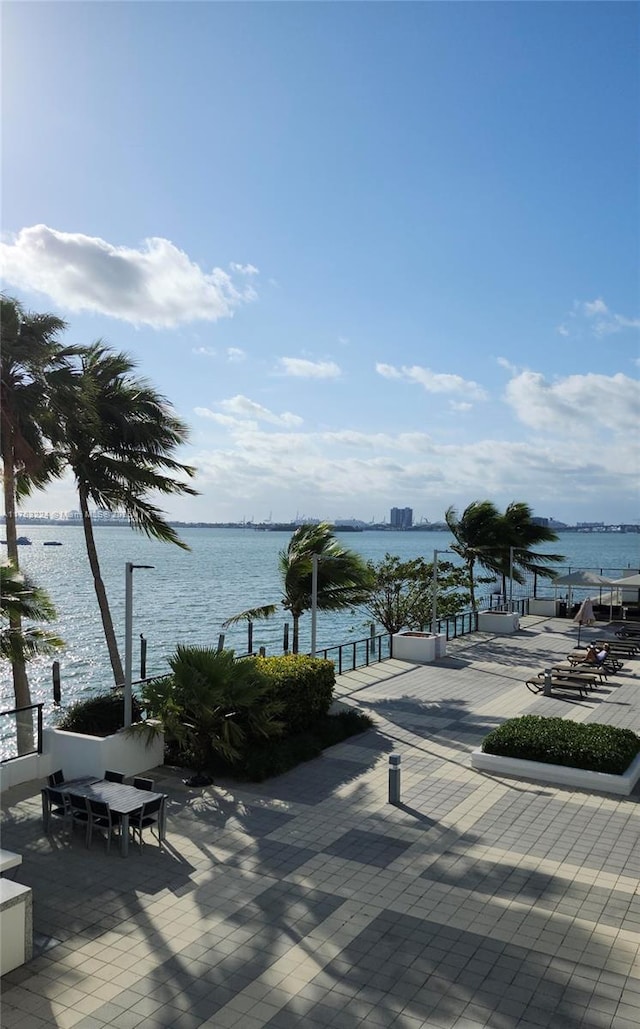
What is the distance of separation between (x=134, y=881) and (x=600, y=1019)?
512 centimetres

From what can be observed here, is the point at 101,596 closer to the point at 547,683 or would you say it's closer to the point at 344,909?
the point at 547,683

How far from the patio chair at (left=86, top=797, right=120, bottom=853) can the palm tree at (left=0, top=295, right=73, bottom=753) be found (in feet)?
21.2

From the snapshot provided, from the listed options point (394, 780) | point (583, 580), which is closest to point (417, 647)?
point (583, 580)

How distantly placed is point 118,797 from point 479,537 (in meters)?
27.2

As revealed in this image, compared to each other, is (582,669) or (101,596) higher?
(101,596)

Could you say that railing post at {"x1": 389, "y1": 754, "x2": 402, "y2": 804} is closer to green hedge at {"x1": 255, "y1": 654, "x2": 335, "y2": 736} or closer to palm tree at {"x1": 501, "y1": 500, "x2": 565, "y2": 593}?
green hedge at {"x1": 255, "y1": 654, "x2": 335, "y2": 736}

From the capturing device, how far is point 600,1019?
6.47 metres

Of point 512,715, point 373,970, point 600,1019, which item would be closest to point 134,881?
point 373,970

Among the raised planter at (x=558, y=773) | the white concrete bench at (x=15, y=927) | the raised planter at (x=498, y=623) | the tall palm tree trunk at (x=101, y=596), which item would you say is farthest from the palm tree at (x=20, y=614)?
the raised planter at (x=498, y=623)

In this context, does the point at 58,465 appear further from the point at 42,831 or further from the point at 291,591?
the point at 42,831

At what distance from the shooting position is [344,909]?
8.32m

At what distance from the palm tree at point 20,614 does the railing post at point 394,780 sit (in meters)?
5.36

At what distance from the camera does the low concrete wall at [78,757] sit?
12142 mm

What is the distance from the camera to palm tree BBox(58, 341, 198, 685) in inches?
721
